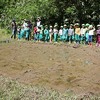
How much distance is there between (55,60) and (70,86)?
497cm

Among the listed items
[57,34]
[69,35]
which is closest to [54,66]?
[69,35]

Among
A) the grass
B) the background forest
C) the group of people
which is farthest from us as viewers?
the background forest

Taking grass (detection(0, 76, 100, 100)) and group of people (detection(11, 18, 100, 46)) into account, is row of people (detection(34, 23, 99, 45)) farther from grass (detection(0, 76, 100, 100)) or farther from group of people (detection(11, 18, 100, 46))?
grass (detection(0, 76, 100, 100))

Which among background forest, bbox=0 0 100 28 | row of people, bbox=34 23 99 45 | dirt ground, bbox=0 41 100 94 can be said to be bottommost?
dirt ground, bbox=0 41 100 94

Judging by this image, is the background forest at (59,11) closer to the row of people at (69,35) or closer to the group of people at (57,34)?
the group of people at (57,34)

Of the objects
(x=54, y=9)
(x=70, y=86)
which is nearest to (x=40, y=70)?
(x=70, y=86)

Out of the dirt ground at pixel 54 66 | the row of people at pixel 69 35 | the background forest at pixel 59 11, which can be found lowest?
the dirt ground at pixel 54 66

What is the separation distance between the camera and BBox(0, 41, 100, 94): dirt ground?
13.1 m

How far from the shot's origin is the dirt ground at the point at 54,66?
42.9ft

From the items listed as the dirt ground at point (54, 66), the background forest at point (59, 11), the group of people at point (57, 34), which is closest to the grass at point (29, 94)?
the dirt ground at point (54, 66)

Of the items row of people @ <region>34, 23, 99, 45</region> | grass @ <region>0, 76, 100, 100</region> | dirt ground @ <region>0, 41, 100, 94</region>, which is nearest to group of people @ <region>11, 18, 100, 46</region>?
row of people @ <region>34, 23, 99, 45</region>

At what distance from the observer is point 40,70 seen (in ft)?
49.6

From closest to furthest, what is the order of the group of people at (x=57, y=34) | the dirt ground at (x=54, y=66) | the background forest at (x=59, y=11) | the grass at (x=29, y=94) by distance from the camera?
the grass at (x=29, y=94) → the dirt ground at (x=54, y=66) → the group of people at (x=57, y=34) → the background forest at (x=59, y=11)

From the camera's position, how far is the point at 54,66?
53.1 feet
